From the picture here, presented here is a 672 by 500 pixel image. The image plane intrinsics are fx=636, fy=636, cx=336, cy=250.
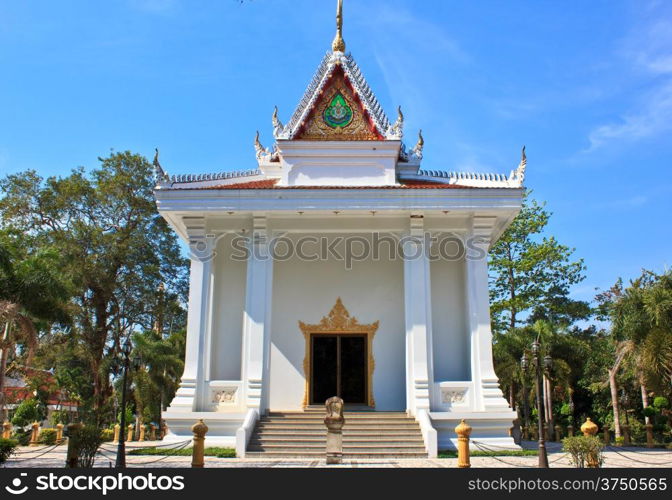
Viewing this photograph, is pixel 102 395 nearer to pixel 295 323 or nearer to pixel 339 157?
pixel 295 323

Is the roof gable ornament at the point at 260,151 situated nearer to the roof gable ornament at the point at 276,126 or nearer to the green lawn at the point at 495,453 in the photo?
the roof gable ornament at the point at 276,126

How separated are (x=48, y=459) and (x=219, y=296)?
546cm

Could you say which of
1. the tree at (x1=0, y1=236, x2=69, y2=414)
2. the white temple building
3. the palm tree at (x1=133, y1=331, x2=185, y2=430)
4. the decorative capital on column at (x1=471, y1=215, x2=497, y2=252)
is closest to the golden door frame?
the white temple building

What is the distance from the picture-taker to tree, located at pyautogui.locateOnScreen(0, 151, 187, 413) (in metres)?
27.5

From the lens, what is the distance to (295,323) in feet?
56.3

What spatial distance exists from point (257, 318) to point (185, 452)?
11.3ft

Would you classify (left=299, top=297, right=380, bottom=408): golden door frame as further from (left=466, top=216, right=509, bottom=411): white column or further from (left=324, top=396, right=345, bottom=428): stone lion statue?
(left=324, top=396, right=345, bottom=428): stone lion statue

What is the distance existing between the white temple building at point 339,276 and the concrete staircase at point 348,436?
12.3 inches

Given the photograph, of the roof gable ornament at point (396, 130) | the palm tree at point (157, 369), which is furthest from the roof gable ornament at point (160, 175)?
the palm tree at point (157, 369)

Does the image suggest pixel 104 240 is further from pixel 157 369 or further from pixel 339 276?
pixel 339 276

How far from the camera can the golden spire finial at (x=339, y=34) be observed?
763 inches

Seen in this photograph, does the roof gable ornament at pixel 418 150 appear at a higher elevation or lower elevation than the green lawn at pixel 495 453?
higher

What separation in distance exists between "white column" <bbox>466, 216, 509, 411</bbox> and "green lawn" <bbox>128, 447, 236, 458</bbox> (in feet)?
18.8
